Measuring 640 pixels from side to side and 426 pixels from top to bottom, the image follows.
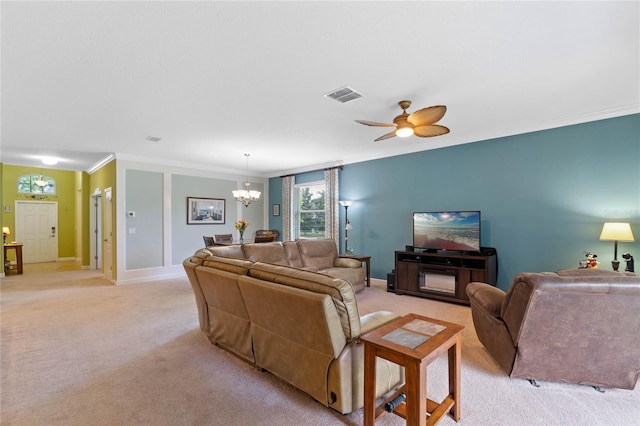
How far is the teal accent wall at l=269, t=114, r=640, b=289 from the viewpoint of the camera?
3674mm

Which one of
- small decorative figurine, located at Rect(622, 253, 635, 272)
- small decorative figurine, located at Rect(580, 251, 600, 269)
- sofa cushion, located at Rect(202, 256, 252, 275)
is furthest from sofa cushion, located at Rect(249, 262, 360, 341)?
small decorative figurine, located at Rect(622, 253, 635, 272)

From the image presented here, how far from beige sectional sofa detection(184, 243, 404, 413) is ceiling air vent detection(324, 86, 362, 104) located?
6.34 feet

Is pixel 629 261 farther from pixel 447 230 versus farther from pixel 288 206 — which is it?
pixel 288 206

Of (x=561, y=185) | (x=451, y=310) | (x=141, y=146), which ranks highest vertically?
(x=141, y=146)

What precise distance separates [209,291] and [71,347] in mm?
1564

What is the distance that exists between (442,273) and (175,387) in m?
3.75

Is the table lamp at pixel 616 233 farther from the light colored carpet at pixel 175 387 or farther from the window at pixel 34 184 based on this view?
the window at pixel 34 184

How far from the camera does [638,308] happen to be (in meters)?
1.91

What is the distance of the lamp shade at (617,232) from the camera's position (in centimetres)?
328

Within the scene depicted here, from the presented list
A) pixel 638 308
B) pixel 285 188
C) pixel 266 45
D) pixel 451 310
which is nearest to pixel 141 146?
pixel 285 188

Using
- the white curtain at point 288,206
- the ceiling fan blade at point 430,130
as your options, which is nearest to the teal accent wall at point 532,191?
the ceiling fan blade at point 430,130

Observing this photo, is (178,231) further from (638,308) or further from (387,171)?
(638,308)

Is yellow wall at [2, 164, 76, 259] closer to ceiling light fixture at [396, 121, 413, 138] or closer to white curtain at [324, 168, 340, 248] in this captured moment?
white curtain at [324, 168, 340, 248]

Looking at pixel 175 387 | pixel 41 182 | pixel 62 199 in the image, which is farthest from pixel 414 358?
pixel 62 199
